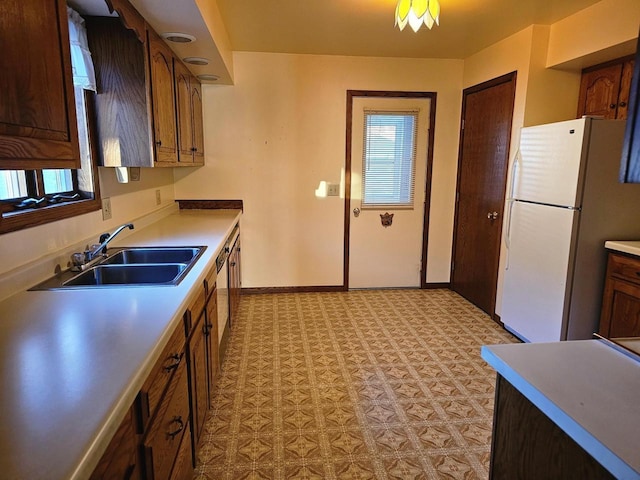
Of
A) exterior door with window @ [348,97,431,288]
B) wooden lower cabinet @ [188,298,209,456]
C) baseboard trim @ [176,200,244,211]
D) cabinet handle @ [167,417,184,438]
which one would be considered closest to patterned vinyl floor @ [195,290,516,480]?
wooden lower cabinet @ [188,298,209,456]

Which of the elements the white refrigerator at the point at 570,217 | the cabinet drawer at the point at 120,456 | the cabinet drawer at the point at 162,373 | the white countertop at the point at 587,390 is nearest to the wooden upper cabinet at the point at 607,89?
the white refrigerator at the point at 570,217

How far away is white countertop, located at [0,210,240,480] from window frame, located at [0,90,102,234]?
0.29 m

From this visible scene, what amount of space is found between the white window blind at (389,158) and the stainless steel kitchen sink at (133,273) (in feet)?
8.60

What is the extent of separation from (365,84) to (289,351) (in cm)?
274

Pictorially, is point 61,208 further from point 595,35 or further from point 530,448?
point 595,35

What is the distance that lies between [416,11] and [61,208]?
7.10ft

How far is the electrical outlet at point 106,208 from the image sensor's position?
2.29 m

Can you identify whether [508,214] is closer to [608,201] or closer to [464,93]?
[608,201]

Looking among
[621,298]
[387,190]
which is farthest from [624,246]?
[387,190]

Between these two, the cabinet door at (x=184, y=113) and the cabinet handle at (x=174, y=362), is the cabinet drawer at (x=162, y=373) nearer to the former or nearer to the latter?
the cabinet handle at (x=174, y=362)

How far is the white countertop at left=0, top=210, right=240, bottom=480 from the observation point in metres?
0.68

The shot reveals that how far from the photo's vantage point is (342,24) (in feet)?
10.1

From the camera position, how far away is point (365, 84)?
4.00m

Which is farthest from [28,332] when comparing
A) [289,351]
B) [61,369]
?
[289,351]
